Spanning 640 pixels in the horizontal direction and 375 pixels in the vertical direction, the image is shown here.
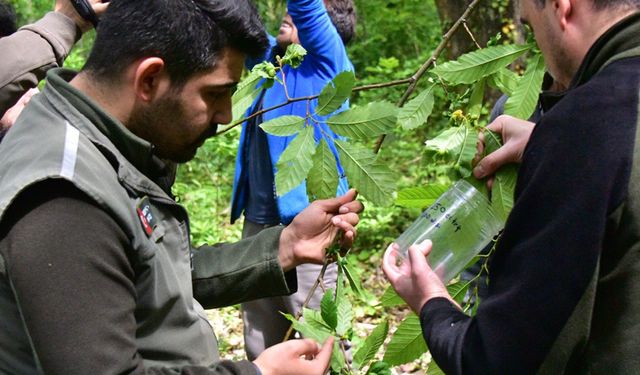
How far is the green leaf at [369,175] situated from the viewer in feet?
5.27

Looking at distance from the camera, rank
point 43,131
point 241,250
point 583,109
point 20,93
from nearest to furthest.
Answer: point 583,109
point 43,131
point 241,250
point 20,93

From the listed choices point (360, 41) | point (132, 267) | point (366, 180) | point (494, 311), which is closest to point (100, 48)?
point (132, 267)

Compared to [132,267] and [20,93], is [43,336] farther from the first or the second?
[20,93]

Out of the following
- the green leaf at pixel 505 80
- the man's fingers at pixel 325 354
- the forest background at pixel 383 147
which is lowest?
the forest background at pixel 383 147

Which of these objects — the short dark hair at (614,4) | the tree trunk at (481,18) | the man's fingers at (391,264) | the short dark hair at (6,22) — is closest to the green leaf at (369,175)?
the man's fingers at (391,264)

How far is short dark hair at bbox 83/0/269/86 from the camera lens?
1288 millimetres

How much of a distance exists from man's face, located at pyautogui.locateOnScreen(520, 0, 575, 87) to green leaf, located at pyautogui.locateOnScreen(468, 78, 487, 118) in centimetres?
48

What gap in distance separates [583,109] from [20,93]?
1886 millimetres

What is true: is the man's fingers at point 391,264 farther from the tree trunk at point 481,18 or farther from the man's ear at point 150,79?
the tree trunk at point 481,18

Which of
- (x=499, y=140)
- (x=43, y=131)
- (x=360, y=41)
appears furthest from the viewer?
(x=360, y=41)

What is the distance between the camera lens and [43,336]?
109 cm

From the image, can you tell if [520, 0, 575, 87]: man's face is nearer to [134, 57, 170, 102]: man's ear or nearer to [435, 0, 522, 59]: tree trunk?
[134, 57, 170, 102]: man's ear

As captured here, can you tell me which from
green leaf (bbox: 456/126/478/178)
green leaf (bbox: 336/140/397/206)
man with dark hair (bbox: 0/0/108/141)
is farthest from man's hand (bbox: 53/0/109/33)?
green leaf (bbox: 456/126/478/178)

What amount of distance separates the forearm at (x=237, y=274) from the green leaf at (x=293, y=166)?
0.23 m
